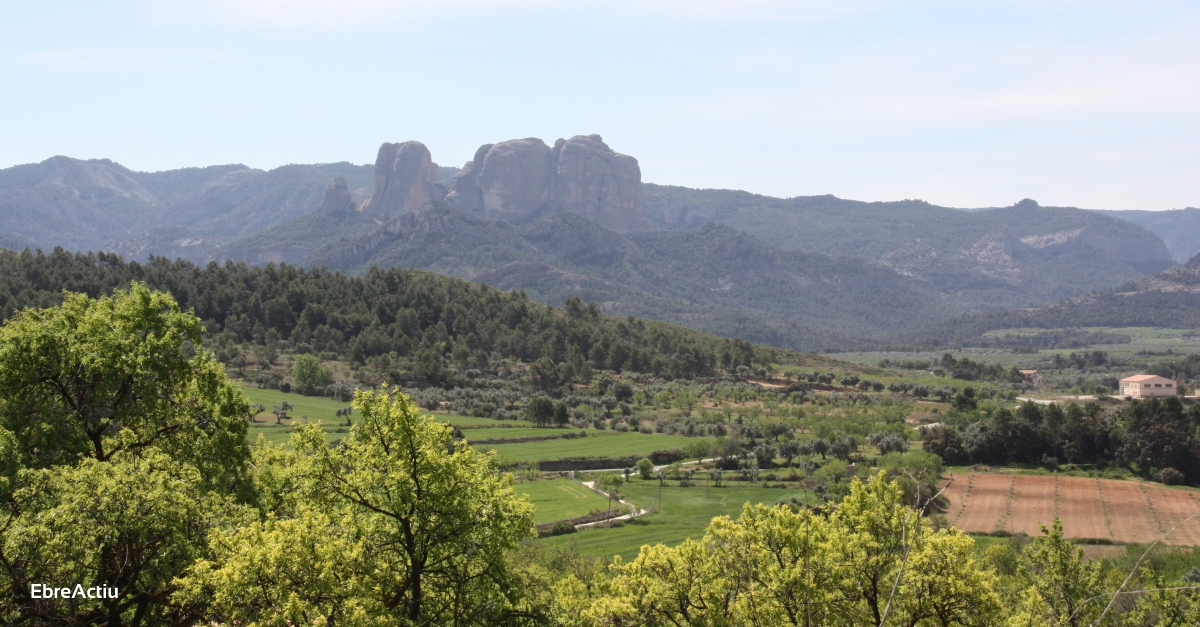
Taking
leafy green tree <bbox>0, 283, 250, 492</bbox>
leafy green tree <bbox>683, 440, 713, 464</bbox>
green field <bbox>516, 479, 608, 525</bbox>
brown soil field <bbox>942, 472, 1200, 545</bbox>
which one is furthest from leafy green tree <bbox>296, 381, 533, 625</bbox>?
Answer: leafy green tree <bbox>683, 440, 713, 464</bbox>

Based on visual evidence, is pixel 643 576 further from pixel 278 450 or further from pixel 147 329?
pixel 147 329

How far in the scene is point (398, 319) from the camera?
11956 cm

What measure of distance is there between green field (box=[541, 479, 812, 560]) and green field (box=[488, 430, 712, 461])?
312 inches

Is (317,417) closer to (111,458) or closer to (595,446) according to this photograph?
(595,446)

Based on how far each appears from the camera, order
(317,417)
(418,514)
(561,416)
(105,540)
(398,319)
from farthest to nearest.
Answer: (398,319) < (561,416) < (317,417) < (418,514) < (105,540)

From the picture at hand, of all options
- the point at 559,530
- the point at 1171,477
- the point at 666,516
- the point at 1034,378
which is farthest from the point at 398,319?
the point at 1034,378

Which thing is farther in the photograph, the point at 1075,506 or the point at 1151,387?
the point at 1151,387

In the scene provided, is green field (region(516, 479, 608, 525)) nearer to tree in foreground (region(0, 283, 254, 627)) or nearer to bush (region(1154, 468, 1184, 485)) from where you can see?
tree in foreground (region(0, 283, 254, 627))

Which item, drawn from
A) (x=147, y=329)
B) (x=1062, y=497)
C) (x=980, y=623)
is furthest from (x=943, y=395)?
(x=147, y=329)

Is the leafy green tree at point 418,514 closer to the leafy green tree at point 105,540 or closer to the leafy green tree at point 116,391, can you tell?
the leafy green tree at point 105,540

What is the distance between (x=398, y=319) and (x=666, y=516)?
2854 inches

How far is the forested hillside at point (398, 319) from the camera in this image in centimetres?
10775

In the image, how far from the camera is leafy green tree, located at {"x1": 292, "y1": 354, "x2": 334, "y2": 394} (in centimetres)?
8975

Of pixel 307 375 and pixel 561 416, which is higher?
pixel 307 375
